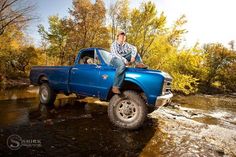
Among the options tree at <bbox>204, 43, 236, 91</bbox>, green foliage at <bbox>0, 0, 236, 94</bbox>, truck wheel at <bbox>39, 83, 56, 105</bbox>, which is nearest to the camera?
truck wheel at <bbox>39, 83, 56, 105</bbox>

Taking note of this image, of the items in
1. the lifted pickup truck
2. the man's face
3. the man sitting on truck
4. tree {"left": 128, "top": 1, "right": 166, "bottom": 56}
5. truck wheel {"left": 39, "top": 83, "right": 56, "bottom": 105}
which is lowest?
truck wheel {"left": 39, "top": 83, "right": 56, "bottom": 105}

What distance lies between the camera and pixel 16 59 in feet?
105

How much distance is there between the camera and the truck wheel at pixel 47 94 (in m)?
7.56

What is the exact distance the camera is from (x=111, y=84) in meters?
5.62

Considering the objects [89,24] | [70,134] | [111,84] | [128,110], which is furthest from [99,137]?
[89,24]

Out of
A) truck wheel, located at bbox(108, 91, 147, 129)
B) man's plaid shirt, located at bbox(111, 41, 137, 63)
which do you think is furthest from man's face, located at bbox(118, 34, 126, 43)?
truck wheel, located at bbox(108, 91, 147, 129)

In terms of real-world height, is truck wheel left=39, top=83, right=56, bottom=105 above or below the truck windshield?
below

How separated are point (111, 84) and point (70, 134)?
1797mm

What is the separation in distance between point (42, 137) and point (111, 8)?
75.8 feet

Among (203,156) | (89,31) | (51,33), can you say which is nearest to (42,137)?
(203,156)

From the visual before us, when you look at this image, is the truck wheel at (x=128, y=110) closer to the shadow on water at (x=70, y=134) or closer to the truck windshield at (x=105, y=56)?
the shadow on water at (x=70, y=134)

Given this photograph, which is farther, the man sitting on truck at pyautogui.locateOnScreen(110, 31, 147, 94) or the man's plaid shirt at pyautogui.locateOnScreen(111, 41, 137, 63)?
the man's plaid shirt at pyautogui.locateOnScreen(111, 41, 137, 63)

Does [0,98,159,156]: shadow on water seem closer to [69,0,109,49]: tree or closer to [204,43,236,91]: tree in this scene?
[69,0,109,49]: tree

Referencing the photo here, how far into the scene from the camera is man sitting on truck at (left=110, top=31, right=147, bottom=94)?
5266 millimetres
